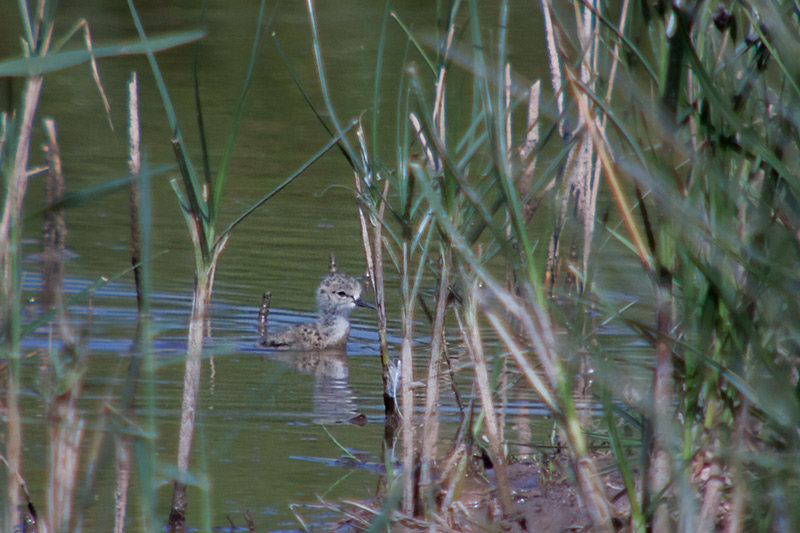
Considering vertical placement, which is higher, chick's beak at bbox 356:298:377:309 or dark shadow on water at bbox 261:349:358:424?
chick's beak at bbox 356:298:377:309

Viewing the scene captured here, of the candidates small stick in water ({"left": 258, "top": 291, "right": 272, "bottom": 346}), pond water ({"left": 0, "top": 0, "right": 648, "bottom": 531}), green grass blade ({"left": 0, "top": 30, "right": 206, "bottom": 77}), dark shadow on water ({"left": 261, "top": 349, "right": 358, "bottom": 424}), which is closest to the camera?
green grass blade ({"left": 0, "top": 30, "right": 206, "bottom": 77})

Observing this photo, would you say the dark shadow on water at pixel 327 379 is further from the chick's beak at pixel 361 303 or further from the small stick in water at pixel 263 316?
the chick's beak at pixel 361 303

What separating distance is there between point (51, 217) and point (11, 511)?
522 centimetres

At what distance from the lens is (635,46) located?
245 centimetres

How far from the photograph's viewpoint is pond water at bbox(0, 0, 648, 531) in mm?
4180

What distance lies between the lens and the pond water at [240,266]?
4.18 m

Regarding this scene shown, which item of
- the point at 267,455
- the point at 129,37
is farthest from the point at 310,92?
the point at 267,455

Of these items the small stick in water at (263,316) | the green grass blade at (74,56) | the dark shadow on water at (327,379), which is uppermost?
the green grass blade at (74,56)

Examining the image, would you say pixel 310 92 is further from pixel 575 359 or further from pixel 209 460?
pixel 575 359

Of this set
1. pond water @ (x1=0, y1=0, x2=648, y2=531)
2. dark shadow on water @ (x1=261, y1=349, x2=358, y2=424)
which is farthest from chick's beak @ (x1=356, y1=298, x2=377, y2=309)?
dark shadow on water @ (x1=261, y1=349, x2=358, y2=424)

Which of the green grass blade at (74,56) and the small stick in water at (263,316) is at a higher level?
the green grass blade at (74,56)

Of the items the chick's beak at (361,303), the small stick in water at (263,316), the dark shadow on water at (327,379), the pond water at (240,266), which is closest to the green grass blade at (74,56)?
the pond water at (240,266)

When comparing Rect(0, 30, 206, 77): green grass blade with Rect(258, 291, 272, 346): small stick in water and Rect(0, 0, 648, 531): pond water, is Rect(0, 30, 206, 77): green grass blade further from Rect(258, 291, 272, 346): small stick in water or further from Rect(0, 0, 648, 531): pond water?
Rect(258, 291, 272, 346): small stick in water

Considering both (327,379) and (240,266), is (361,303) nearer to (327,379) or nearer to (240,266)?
(240,266)
